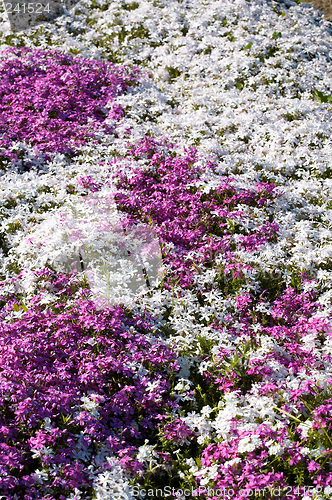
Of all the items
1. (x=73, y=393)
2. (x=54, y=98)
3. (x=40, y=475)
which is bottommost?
(x=40, y=475)

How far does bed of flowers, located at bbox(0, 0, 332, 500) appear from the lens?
434 centimetres

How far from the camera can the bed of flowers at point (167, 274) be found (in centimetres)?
434

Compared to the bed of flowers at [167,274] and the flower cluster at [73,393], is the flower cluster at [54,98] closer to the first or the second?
the bed of flowers at [167,274]

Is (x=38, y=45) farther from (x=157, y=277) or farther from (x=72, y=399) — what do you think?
(x=72, y=399)

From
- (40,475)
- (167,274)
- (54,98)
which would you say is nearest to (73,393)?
(40,475)

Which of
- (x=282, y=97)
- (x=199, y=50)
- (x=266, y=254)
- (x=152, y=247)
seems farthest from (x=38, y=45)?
(x=266, y=254)

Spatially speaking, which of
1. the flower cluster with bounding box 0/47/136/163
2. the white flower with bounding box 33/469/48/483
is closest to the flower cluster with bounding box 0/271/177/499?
the white flower with bounding box 33/469/48/483

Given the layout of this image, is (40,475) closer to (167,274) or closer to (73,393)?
(73,393)

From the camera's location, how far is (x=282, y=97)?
1042cm

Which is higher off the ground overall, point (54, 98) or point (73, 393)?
point (54, 98)

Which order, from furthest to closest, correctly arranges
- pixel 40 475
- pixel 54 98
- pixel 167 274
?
1. pixel 54 98
2. pixel 167 274
3. pixel 40 475

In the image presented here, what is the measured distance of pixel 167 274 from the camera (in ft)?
21.2

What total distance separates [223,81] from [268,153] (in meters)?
3.04

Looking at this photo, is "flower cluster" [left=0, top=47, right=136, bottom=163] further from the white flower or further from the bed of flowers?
the white flower
